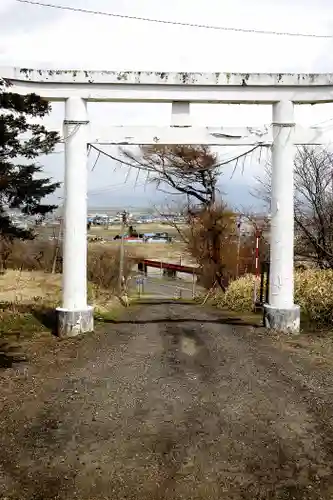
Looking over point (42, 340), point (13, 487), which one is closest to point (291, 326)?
point (42, 340)

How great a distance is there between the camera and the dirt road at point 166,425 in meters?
3.65

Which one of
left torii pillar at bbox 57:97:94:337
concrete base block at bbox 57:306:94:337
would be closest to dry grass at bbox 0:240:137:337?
concrete base block at bbox 57:306:94:337

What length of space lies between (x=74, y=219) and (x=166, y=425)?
16.2 feet

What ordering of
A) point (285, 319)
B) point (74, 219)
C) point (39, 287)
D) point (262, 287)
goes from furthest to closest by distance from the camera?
point (39, 287) → point (262, 287) → point (285, 319) → point (74, 219)

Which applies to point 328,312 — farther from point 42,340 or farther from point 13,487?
point 13,487

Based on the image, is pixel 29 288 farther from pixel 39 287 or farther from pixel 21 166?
pixel 21 166

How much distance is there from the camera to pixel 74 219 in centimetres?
888

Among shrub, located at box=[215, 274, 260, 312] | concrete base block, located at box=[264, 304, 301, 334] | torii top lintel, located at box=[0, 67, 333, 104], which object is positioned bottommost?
shrub, located at box=[215, 274, 260, 312]

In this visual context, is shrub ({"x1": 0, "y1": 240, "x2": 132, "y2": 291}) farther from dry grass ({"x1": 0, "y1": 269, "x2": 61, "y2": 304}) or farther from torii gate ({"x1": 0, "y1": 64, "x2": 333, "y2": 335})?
torii gate ({"x1": 0, "y1": 64, "x2": 333, "y2": 335})

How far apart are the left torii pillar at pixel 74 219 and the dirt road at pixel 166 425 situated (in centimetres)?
97

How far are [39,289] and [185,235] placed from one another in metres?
11.2

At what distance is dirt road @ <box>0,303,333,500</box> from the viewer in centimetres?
365

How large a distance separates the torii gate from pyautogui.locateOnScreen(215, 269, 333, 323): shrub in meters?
1.87

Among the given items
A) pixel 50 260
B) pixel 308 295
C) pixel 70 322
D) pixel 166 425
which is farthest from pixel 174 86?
pixel 50 260
